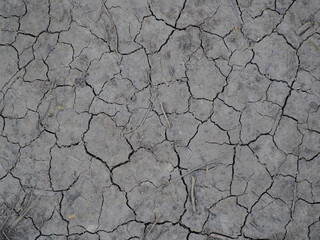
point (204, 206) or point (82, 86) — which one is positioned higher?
point (82, 86)

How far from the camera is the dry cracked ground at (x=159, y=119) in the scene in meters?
3.40

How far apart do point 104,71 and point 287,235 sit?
2319 mm

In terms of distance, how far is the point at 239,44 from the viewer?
353 centimetres

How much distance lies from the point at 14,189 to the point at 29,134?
1.77 feet

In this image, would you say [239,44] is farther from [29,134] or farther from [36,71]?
[29,134]

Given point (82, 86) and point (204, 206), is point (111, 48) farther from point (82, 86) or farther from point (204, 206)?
point (204, 206)

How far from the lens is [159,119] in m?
3.49

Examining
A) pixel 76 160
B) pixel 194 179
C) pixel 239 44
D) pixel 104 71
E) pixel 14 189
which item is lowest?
pixel 14 189

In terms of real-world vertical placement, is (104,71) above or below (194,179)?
above

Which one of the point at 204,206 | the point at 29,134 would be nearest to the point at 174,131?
the point at 204,206

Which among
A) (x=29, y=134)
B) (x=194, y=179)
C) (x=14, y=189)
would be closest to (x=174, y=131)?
(x=194, y=179)

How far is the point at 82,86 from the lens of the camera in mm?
3539

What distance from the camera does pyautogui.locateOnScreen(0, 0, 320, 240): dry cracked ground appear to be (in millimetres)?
3402

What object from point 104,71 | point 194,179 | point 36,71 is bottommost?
point 194,179
